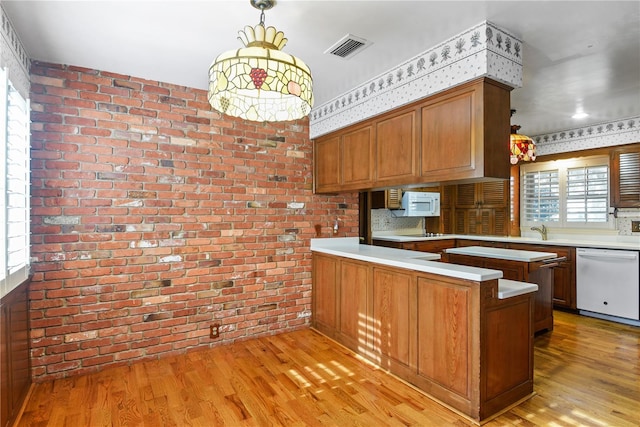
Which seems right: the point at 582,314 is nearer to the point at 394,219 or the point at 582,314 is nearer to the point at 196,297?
the point at 394,219

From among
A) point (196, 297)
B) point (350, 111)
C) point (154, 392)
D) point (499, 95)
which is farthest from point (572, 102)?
point (154, 392)

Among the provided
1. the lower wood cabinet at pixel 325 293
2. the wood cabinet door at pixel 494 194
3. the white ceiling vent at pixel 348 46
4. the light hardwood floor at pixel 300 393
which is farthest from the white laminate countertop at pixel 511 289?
the wood cabinet door at pixel 494 194

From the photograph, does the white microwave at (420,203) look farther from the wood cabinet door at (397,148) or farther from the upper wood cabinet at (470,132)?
the upper wood cabinet at (470,132)

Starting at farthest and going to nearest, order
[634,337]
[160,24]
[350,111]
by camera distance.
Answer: [634,337] < [350,111] < [160,24]

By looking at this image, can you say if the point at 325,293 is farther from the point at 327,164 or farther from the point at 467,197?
the point at 467,197

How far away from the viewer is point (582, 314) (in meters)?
4.38

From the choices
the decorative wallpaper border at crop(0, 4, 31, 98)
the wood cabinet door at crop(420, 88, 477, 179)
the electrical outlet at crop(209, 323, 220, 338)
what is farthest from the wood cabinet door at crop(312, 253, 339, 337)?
the decorative wallpaper border at crop(0, 4, 31, 98)

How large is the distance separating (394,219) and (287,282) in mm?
3023

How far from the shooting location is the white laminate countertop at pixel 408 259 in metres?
2.21

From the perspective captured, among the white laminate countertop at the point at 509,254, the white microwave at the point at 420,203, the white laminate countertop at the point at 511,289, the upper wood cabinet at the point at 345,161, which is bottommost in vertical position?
the white laminate countertop at the point at 511,289

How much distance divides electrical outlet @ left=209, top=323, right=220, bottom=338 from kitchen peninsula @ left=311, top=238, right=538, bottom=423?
1.36 m

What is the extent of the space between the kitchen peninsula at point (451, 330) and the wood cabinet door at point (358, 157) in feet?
2.47

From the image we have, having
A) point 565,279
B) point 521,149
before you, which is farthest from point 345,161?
point 565,279

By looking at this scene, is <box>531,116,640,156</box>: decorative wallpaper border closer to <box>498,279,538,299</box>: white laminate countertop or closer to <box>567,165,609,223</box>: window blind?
<box>567,165,609,223</box>: window blind
